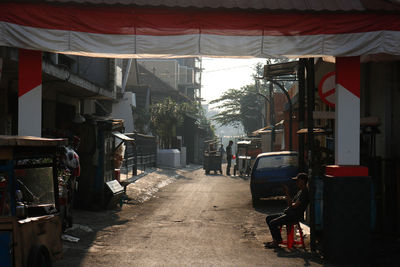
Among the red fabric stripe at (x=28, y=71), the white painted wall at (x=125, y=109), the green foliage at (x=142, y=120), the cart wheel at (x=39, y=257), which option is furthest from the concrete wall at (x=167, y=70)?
the cart wheel at (x=39, y=257)

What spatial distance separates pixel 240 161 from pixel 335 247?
24.6m

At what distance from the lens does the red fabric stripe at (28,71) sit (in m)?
8.51

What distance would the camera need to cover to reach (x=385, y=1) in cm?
892

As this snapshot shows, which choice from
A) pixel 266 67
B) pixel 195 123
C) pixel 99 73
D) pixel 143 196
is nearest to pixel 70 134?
pixel 143 196

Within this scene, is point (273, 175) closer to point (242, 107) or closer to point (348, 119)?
point (348, 119)

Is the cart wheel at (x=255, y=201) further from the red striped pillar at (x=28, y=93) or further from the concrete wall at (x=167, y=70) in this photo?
the concrete wall at (x=167, y=70)

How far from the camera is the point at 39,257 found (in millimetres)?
6000

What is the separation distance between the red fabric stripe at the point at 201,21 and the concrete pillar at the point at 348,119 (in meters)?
0.88

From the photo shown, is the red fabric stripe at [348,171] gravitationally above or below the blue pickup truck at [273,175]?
above

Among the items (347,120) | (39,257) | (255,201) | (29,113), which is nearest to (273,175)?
(255,201)

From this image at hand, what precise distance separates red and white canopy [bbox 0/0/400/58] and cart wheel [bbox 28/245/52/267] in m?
3.69

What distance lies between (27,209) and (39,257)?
61 cm

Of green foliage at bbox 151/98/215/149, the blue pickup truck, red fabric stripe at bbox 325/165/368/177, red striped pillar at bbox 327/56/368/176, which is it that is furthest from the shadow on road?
green foliage at bbox 151/98/215/149

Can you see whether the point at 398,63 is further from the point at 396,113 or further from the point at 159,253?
the point at 159,253
